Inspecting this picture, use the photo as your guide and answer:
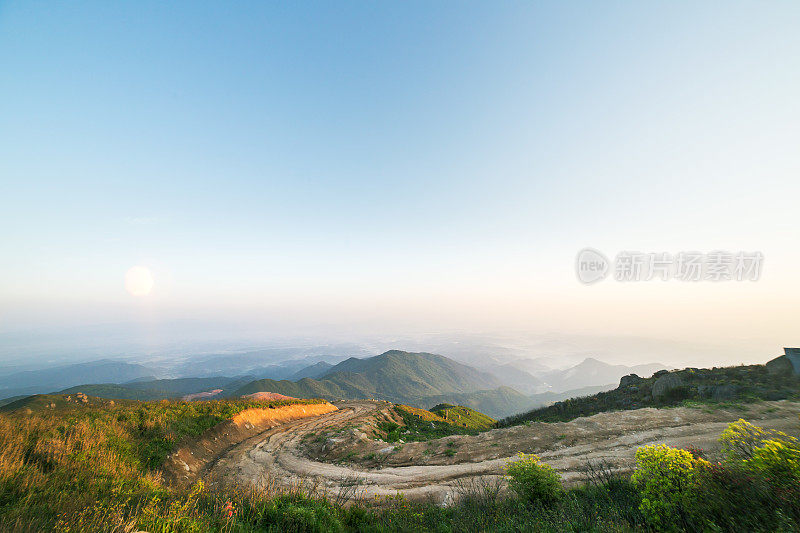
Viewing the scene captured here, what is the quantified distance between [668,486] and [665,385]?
29.2 meters

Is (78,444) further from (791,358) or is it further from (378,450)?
(791,358)

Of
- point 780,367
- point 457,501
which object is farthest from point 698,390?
point 457,501

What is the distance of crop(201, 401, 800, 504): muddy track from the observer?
14.8 metres

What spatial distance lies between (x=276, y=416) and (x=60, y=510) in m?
29.9

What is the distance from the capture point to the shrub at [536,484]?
9.58 meters

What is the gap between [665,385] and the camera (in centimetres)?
2683

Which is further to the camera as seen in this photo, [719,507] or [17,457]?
[17,457]

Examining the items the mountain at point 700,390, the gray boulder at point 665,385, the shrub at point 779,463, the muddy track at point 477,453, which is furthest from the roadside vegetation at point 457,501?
the gray boulder at point 665,385

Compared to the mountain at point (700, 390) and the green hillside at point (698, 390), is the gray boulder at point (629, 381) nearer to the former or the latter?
the green hillside at point (698, 390)

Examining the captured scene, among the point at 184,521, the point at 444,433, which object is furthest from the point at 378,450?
the point at 184,521

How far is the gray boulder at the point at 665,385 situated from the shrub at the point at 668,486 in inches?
1081

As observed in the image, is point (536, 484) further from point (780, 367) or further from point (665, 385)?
point (780, 367)

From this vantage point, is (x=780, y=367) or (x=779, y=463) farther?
(x=780, y=367)

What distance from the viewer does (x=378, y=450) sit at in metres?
21.7
